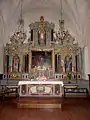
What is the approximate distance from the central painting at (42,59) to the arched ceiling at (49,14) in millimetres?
2092

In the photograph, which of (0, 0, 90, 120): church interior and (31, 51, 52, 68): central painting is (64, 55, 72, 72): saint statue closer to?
(0, 0, 90, 120): church interior

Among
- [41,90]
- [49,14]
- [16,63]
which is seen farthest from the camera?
[49,14]

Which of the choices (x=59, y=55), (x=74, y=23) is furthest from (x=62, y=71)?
(x=74, y=23)

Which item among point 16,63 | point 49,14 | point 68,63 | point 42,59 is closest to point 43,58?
point 42,59

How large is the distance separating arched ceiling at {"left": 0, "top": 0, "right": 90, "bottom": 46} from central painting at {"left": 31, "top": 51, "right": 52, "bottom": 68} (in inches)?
82.4

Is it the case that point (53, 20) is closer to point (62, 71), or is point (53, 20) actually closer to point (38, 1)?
point (38, 1)

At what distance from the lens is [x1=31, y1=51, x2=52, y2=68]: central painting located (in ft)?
40.8

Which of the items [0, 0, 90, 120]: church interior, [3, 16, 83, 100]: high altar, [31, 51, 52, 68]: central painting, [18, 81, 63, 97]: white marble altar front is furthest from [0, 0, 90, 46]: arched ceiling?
[18, 81, 63, 97]: white marble altar front

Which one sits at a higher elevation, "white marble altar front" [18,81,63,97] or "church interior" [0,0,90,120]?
"church interior" [0,0,90,120]

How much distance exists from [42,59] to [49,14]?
3.77 metres

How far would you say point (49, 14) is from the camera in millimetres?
13727

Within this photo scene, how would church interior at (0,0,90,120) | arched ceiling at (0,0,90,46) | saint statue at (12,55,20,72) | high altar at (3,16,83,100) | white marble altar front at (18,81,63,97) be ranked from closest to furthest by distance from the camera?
1. white marble altar front at (18,81,63,97)
2. arched ceiling at (0,0,90,46)
3. church interior at (0,0,90,120)
4. high altar at (3,16,83,100)
5. saint statue at (12,55,20,72)

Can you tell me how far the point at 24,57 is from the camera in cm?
1251

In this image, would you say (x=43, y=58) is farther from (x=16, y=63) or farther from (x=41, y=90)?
(x=41, y=90)
